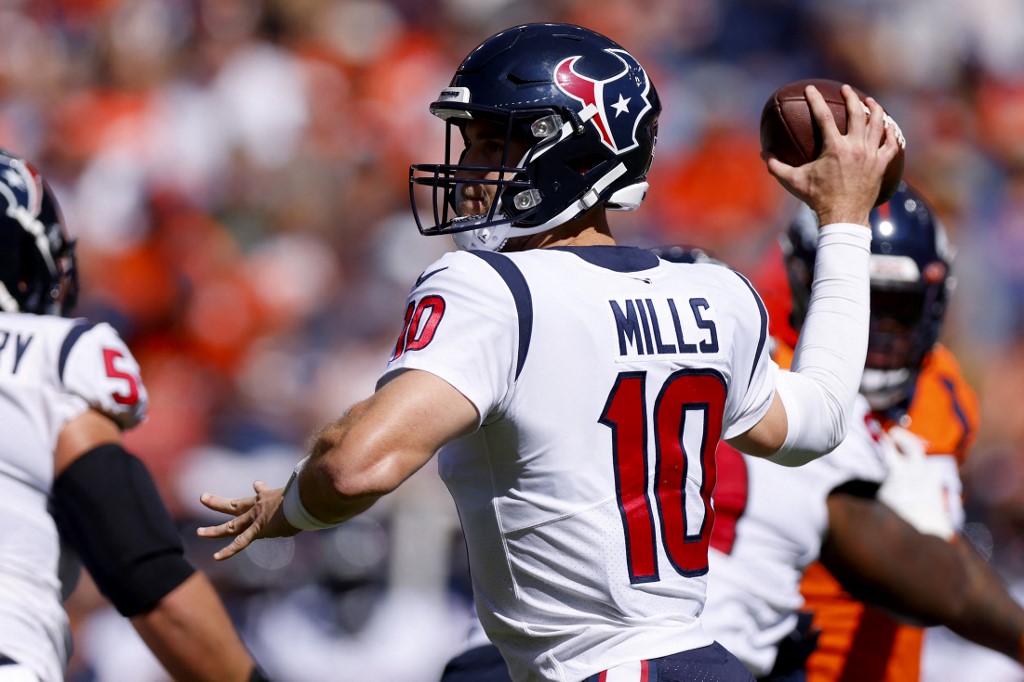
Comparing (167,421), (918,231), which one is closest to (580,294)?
(918,231)

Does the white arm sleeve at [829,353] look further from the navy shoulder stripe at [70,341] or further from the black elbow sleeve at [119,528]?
the navy shoulder stripe at [70,341]

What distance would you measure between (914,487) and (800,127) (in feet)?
5.03

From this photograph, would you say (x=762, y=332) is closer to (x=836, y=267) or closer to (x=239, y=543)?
(x=836, y=267)

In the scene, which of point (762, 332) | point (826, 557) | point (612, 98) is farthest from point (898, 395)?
point (612, 98)

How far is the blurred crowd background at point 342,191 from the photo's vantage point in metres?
6.21

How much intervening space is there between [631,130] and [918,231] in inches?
79.0

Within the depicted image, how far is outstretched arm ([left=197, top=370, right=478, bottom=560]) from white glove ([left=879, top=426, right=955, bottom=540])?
1964mm

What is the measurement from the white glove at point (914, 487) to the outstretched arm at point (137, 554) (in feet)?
6.10

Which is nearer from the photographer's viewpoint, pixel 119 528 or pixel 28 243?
pixel 119 528

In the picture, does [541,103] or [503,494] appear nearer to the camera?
[503,494]

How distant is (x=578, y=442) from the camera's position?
2.26m

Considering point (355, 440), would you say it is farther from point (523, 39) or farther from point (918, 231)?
point (918, 231)

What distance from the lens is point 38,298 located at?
3.36 metres

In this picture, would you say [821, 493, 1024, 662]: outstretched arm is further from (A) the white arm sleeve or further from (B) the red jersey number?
(B) the red jersey number
